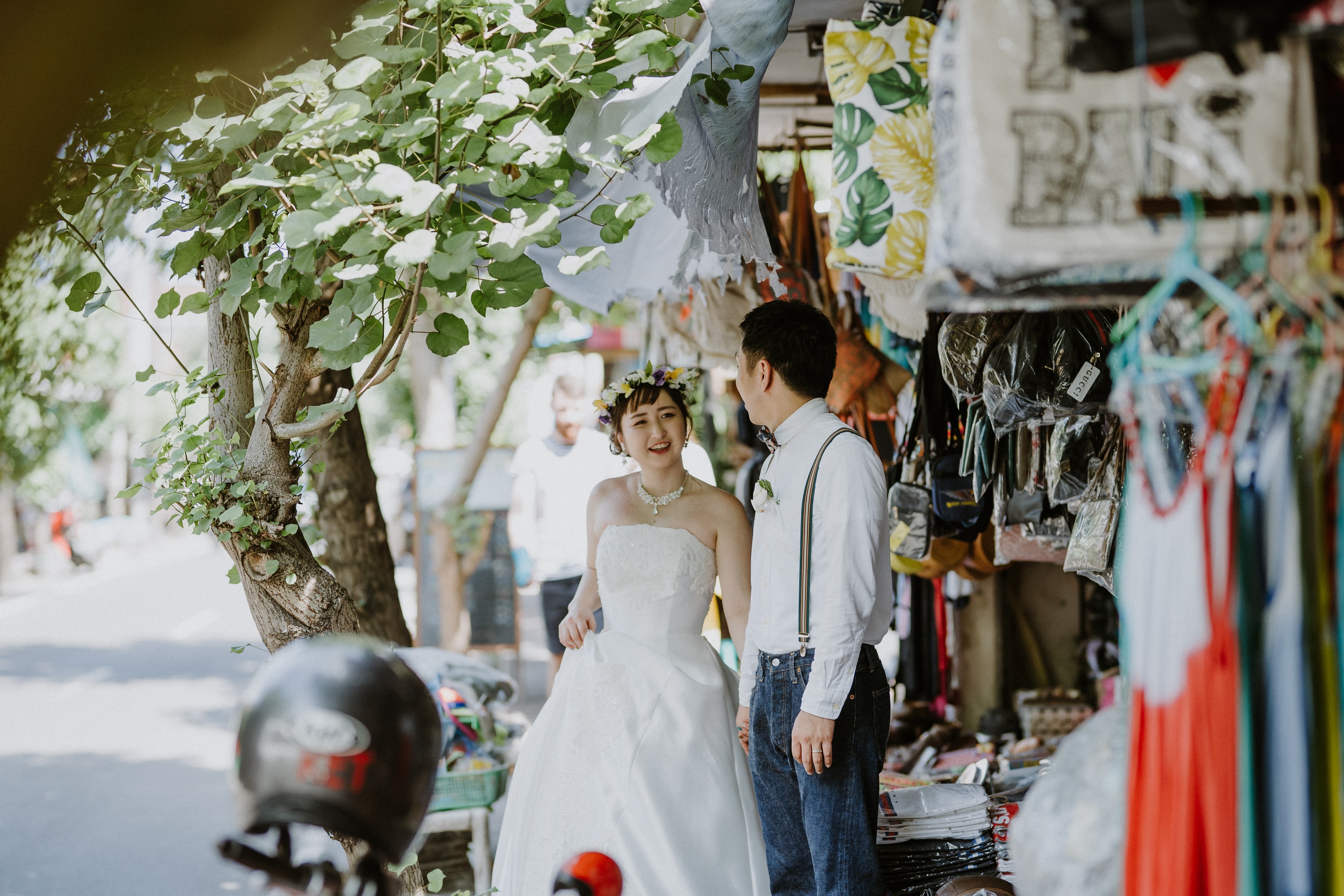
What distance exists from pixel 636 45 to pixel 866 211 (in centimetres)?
66

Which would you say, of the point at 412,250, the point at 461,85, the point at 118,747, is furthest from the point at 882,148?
A: the point at 118,747

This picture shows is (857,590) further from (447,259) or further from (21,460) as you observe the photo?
(21,460)

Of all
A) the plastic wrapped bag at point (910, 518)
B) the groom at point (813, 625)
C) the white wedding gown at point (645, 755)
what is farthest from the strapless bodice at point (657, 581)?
the plastic wrapped bag at point (910, 518)

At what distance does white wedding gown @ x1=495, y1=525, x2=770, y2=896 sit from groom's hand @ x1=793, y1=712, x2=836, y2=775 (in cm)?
63

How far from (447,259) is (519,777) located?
1.92 m

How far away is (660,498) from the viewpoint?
12.1 feet

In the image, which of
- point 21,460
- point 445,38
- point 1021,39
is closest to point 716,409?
point 445,38

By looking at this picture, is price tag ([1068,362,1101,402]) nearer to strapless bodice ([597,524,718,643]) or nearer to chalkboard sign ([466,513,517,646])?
strapless bodice ([597,524,718,643])

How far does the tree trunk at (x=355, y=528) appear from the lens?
4.71 m

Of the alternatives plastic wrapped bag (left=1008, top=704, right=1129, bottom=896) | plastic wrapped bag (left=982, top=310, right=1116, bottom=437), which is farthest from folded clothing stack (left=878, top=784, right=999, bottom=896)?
plastic wrapped bag (left=1008, top=704, right=1129, bottom=896)

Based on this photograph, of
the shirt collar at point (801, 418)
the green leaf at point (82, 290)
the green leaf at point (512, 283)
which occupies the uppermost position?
the green leaf at point (82, 290)

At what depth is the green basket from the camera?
166 inches

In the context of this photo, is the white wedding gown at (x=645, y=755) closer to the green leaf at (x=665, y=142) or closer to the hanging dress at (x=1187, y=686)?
the green leaf at (x=665, y=142)

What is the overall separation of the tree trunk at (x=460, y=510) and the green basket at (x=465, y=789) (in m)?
3.99
